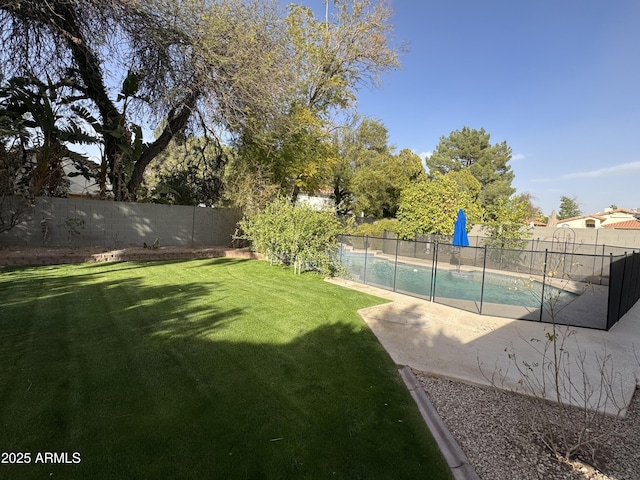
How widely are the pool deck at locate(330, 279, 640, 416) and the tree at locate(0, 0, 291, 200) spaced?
8.80 m

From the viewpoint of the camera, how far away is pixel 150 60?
1095 cm

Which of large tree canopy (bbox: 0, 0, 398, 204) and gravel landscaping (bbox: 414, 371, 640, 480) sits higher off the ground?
large tree canopy (bbox: 0, 0, 398, 204)

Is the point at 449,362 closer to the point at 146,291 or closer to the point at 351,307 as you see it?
the point at 351,307

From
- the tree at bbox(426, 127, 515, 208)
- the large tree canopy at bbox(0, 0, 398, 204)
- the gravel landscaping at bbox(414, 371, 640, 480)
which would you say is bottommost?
the gravel landscaping at bbox(414, 371, 640, 480)

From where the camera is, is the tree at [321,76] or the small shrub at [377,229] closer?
the tree at [321,76]

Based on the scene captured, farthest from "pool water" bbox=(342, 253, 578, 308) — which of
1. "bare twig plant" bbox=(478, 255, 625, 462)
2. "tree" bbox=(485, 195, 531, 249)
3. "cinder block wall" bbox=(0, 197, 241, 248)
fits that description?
"cinder block wall" bbox=(0, 197, 241, 248)

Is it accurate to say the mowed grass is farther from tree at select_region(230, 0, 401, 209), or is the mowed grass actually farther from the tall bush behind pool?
tree at select_region(230, 0, 401, 209)

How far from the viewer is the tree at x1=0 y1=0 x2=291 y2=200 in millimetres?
9148

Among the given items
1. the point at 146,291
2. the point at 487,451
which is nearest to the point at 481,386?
the point at 487,451

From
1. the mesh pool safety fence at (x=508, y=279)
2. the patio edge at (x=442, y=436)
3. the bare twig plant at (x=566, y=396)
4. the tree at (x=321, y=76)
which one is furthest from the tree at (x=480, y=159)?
the patio edge at (x=442, y=436)

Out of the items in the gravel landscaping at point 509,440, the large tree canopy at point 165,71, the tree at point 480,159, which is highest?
the tree at point 480,159

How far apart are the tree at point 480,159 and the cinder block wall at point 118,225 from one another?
28.1 metres

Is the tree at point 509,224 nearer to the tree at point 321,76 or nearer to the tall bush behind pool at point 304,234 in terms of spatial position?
the tree at point 321,76

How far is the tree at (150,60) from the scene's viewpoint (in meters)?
9.15
